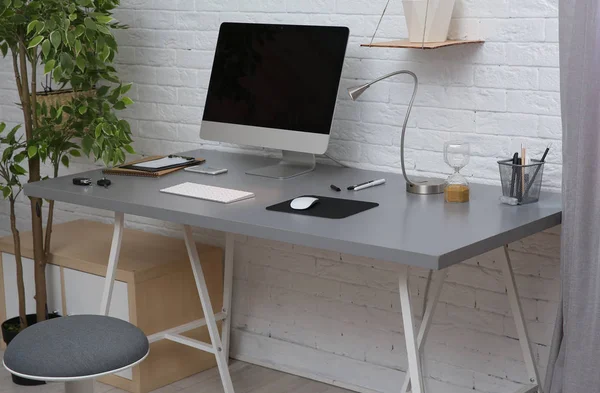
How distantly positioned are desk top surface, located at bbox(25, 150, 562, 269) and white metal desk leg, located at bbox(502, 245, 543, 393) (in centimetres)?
21

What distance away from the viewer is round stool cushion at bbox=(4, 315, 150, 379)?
2139 millimetres

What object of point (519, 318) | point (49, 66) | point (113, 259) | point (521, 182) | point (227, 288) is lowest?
point (227, 288)

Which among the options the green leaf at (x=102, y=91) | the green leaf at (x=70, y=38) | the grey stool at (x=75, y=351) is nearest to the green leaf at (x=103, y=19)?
the green leaf at (x=70, y=38)

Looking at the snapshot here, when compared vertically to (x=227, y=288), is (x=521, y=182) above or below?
A: above

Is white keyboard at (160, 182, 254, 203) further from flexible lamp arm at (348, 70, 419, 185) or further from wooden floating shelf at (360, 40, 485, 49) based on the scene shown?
wooden floating shelf at (360, 40, 485, 49)

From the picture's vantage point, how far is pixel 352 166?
120 inches

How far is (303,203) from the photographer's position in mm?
2420

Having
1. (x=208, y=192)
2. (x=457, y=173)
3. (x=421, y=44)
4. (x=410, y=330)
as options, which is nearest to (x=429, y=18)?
(x=421, y=44)

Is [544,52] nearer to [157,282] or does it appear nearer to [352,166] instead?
[352,166]

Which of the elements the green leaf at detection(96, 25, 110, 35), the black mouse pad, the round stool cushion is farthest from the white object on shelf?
the round stool cushion

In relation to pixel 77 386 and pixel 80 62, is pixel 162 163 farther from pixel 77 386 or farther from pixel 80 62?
pixel 77 386

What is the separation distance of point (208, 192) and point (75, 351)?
644 millimetres

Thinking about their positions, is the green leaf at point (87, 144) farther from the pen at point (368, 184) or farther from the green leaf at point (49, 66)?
the pen at point (368, 184)

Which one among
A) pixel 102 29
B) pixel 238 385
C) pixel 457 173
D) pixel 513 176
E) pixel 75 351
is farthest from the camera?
pixel 238 385
